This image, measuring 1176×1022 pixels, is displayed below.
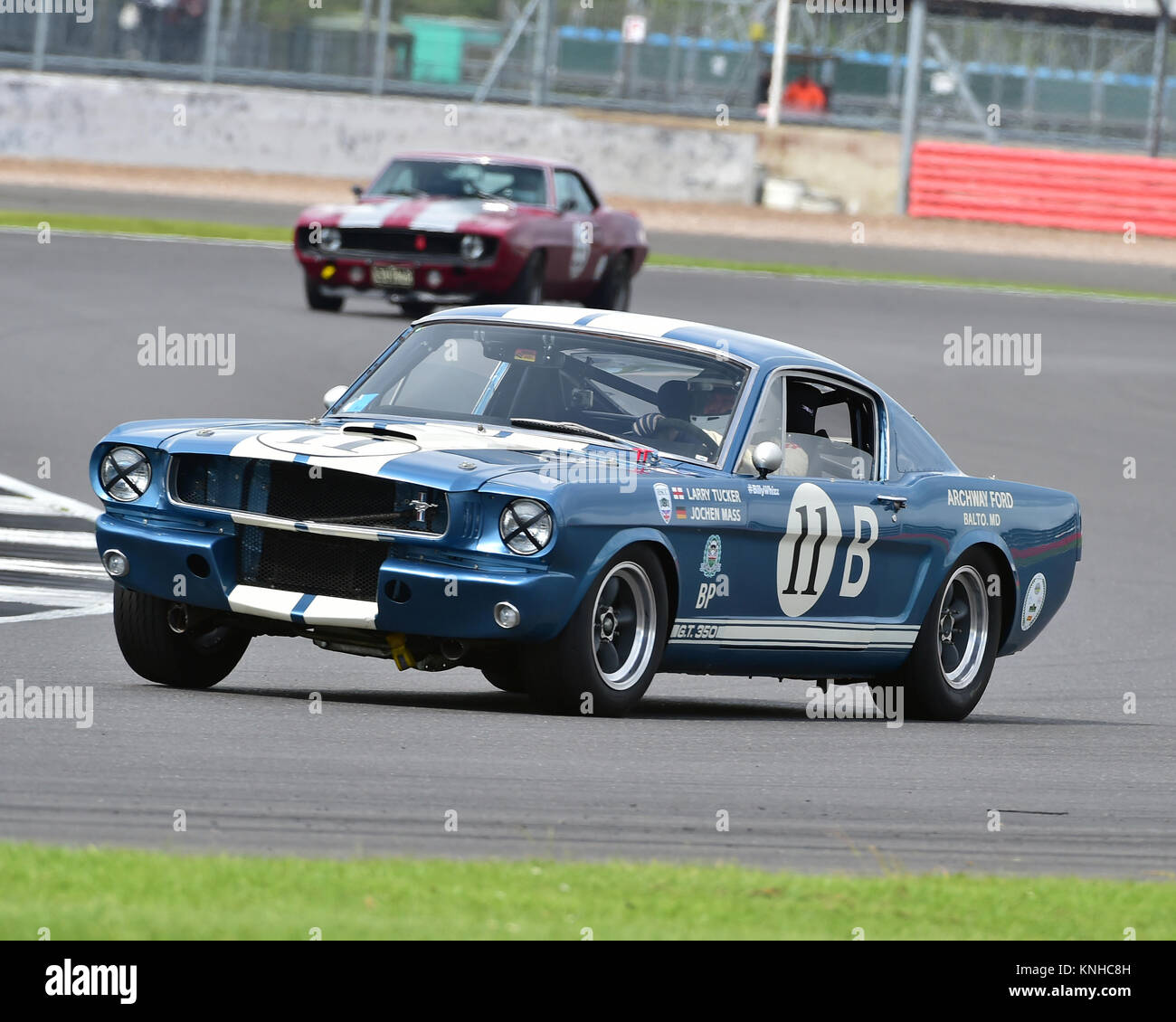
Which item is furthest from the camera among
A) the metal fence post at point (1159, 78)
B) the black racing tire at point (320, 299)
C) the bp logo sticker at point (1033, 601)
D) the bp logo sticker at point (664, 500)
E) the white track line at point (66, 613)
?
the metal fence post at point (1159, 78)

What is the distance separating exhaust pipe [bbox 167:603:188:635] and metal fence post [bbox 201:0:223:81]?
3160 cm

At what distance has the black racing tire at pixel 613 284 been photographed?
21.9 metres

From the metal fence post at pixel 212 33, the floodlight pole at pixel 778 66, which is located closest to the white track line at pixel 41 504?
the metal fence post at pixel 212 33

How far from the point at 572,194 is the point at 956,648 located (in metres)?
12.8

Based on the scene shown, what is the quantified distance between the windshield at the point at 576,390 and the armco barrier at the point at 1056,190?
2865cm

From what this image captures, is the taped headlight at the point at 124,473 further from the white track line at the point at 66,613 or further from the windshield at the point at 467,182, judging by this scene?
the windshield at the point at 467,182

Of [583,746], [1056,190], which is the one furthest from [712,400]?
[1056,190]

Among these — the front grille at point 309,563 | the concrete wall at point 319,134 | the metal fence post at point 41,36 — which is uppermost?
the metal fence post at point 41,36

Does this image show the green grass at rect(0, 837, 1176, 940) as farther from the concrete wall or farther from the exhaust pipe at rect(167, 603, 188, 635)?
the concrete wall

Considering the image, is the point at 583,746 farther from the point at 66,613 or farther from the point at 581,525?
the point at 66,613

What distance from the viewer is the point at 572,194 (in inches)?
853

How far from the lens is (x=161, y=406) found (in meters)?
16.7

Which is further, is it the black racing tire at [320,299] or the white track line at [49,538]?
the black racing tire at [320,299]

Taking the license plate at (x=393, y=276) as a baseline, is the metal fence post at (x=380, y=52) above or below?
above
